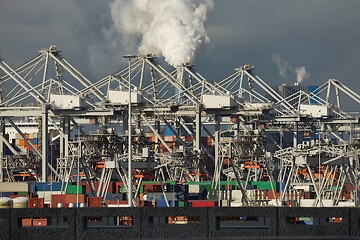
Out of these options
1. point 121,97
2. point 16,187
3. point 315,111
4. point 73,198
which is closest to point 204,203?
point 73,198

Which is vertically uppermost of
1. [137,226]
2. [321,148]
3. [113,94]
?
[113,94]

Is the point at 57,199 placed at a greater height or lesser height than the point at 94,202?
greater

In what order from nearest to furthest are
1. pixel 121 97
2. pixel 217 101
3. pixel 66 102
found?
pixel 121 97 → pixel 66 102 → pixel 217 101

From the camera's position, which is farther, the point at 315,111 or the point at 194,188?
the point at 315,111

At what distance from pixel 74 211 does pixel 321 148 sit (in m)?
59.1

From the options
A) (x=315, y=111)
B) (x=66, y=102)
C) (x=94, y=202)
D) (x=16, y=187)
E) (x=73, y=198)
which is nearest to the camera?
(x=94, y=202)

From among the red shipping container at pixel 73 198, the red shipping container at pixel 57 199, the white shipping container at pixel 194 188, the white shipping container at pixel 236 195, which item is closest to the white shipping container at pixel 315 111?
the white shipping container at pixel 194 188

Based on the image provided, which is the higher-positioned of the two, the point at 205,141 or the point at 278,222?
the point at 205,141

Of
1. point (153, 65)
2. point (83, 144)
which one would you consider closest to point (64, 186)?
point (83, 144)

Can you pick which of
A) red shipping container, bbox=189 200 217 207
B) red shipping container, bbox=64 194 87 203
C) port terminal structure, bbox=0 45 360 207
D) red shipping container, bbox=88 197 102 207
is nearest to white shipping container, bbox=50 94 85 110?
port terminal structure, bbox=0 45 360 207

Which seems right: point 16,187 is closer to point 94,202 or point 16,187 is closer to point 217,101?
point 94,202

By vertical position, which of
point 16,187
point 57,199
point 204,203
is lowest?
point 204,203

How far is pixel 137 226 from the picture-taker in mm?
43531

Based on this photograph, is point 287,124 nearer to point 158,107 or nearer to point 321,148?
point 158,107
